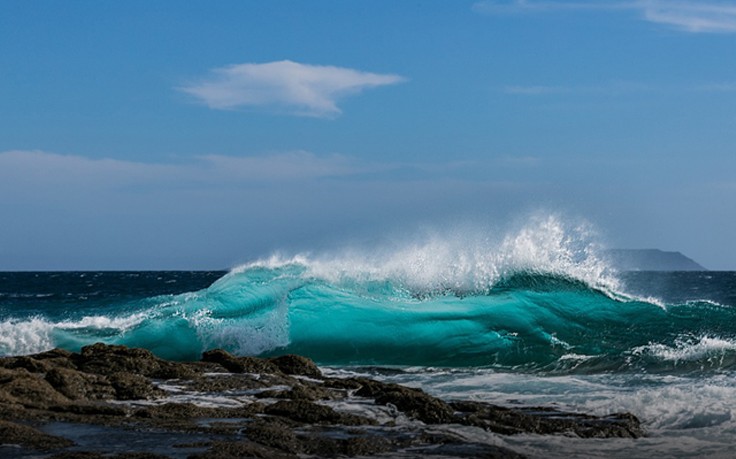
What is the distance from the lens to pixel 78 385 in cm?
1148

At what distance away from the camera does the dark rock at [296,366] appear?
14492mm

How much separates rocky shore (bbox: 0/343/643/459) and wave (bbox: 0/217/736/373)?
24.7ft

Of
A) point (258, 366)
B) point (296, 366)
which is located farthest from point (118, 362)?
point (296, 366)

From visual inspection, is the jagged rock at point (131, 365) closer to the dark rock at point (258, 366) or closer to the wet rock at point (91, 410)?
the dark rock at point (258, 366)

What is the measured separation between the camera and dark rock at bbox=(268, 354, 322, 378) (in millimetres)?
14492

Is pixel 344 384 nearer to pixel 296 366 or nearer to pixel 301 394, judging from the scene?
pixel 301 394

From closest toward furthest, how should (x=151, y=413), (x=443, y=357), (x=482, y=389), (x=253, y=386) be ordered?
(x=151, y=413), (x=253, y=386), (x=482, y=389), (x=443, y=357)

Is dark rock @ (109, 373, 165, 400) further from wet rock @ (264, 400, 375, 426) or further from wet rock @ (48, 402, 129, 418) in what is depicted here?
wet rock @ (264, 400, 375, 426)

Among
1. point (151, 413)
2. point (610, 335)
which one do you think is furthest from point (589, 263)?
point (151, 413)

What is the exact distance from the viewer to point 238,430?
9.27 m

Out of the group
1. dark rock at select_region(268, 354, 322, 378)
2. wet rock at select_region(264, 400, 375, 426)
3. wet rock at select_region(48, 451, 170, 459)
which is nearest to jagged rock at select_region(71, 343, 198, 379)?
dark rock at select_region(268, 354, 322, 378)

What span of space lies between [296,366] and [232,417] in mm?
4476

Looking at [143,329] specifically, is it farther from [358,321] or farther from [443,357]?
[443,357]

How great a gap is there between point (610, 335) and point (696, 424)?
1043 cm
